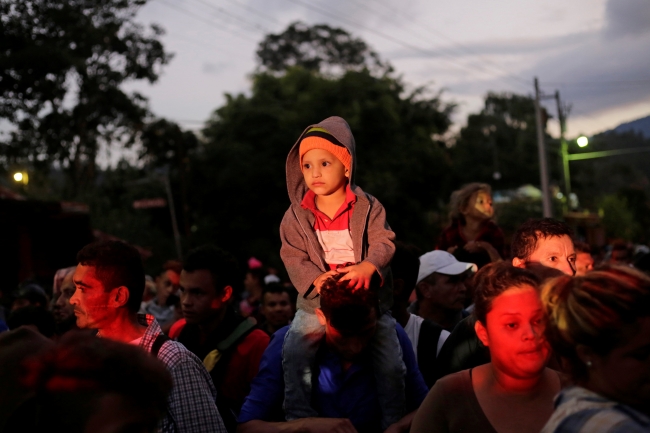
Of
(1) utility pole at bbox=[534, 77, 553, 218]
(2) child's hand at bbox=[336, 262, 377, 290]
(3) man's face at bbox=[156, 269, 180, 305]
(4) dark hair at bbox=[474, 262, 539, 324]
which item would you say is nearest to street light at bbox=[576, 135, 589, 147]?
(1) utility pole at bbox=[534, 77, 553, 218]

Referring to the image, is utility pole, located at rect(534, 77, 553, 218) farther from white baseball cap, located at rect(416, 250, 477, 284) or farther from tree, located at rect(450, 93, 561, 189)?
tree, located at rect(450, 93, 561, 189)

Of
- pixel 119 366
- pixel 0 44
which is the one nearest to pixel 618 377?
pixel 119 366

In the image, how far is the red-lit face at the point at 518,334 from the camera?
3.02 meters

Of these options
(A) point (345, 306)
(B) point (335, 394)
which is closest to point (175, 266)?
(B) point (335, 394)

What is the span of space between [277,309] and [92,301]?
13.8 ft

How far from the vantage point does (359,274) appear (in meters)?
3.66

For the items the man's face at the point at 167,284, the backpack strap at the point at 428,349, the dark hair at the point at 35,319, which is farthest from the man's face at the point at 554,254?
the man's face at the point at 167,284

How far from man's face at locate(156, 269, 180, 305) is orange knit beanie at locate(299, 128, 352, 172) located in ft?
19.2

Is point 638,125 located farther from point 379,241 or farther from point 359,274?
point 359,274

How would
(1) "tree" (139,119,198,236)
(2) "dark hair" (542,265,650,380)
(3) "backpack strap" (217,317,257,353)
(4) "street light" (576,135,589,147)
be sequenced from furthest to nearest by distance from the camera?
(1) "tree" (139,119,198,236) < (4) "street light" (576,135,589,147) < (3) "backpack strap" (217,317,257,353) < (2) "dark hair" (542,265,650,380)

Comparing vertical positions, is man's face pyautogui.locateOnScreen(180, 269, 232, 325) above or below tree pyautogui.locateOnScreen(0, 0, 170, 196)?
below

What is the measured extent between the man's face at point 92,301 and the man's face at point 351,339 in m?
1.09

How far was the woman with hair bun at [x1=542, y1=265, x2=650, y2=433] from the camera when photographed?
2057mm

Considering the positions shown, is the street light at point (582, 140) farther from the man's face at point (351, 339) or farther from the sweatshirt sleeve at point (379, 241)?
the man's face at point (351, 339)
